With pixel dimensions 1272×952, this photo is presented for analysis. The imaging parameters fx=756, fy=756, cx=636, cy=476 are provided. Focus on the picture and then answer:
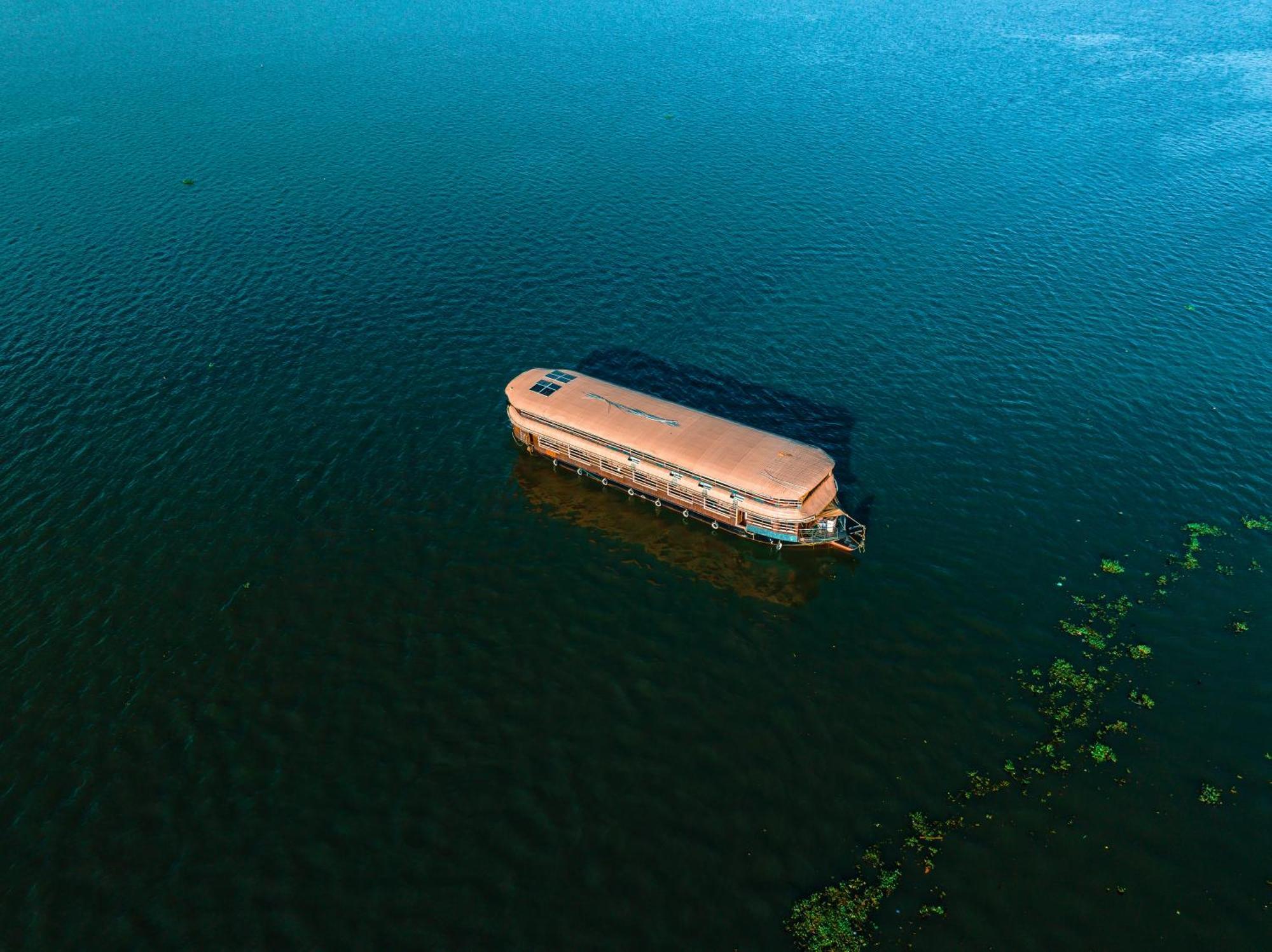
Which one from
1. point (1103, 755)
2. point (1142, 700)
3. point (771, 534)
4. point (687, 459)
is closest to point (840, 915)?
point (1103, 755)

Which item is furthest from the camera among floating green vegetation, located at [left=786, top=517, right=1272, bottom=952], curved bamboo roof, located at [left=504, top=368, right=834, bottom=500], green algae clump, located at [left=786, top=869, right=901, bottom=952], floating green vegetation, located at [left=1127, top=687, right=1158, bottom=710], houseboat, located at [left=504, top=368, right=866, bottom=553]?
curved bamboo roof, located at [left=504, top=368, right=834, bottom=500]

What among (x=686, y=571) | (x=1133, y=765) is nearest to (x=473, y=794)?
(x=686, y=571)

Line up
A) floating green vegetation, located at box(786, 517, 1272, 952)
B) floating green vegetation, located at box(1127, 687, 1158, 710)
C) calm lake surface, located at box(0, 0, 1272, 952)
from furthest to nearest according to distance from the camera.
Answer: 1. floating green vegetation, located at box(1127, 687, 1158, 710)
2. calm lake surface, located at box(0, 0, 1272, 952)
3. floating green vegetation, located at box(786, 517, 1272, 952)

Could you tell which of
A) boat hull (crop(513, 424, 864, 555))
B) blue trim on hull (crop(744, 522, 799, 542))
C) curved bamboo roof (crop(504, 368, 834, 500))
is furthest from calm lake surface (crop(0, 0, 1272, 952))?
curved bamboo roof (crop(504, 368, 834, 500))

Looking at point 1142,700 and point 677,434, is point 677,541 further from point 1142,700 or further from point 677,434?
point 1142,700

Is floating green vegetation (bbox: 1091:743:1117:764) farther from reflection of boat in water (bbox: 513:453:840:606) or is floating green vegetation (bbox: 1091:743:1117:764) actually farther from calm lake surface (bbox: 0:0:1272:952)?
reflection of boat in water (bbox: 513:453:840:606)

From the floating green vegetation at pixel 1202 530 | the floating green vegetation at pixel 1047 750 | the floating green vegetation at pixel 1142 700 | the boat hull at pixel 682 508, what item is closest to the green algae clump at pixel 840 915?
the floating green vegetation at pixel 1047 750

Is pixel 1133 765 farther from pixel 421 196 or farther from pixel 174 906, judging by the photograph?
pixel 421 196

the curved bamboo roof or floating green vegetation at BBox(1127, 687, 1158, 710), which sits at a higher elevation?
the curved bamboo roof
